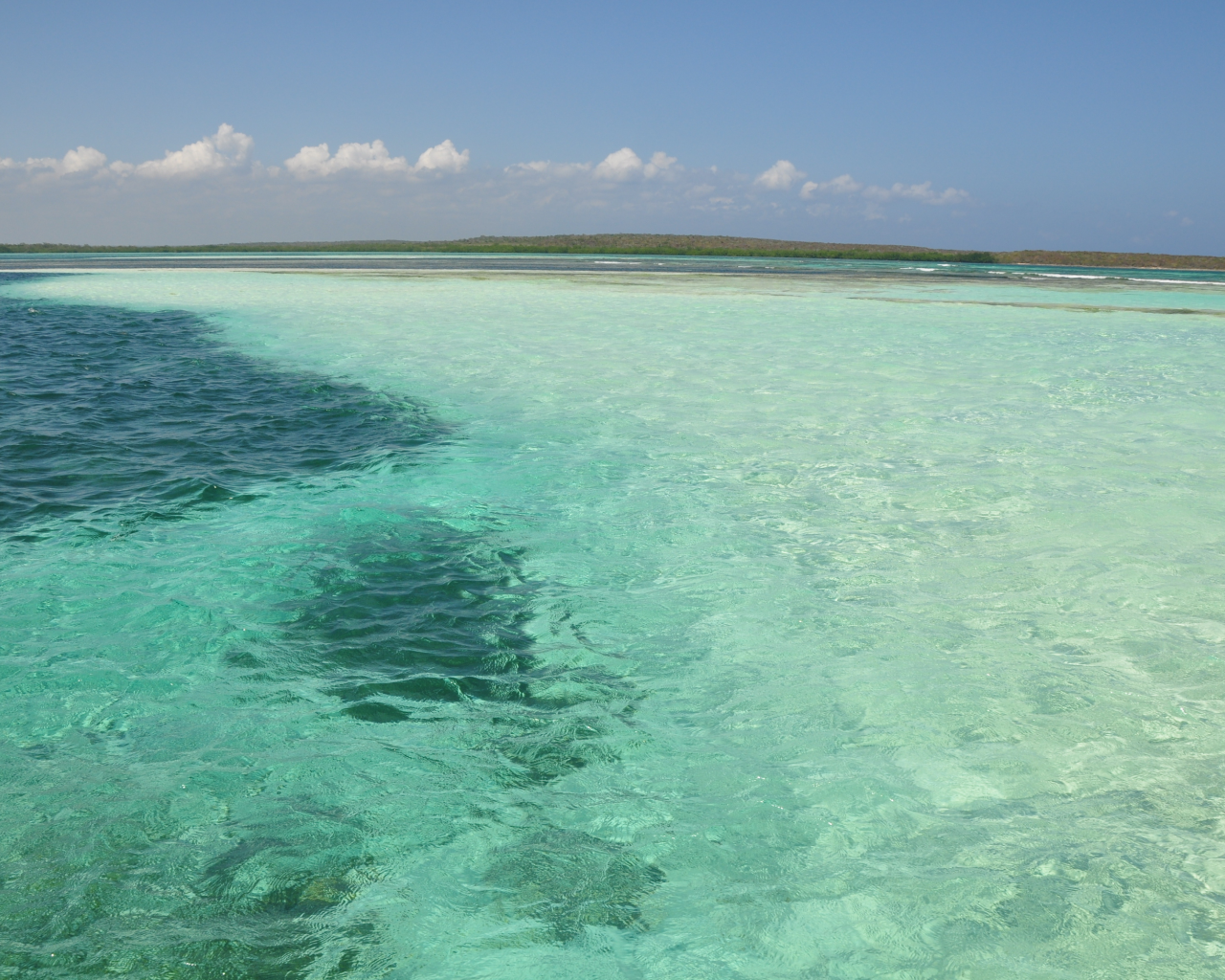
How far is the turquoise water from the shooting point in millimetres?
2727

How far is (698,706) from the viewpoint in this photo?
4.07m

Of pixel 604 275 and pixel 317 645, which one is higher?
pixel 604 275

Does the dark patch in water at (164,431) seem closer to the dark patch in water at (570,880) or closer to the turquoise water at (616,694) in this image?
the turquoise water at (616,694)

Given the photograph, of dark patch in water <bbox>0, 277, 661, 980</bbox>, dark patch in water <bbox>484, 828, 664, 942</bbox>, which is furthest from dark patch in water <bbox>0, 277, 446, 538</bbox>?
dark patch in water <bbox>484, 828, 664, 942</bbox>

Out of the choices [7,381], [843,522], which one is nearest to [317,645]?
[843,522]

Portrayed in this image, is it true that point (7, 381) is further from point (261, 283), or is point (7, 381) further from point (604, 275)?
point (604, 275)

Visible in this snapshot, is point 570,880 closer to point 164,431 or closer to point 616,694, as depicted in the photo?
point 616,694

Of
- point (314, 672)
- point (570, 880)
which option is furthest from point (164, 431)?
point (570, 880)

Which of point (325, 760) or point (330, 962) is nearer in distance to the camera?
point (330, 962)

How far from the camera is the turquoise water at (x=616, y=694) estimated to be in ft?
8.95

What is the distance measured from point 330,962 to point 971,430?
8.60 meters

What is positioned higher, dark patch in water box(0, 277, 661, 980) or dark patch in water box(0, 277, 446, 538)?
dark patch in water box(0, 277, 446, 538)

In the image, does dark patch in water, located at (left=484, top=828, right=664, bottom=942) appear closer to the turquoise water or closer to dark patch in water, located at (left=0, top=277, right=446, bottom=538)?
the turquoise water

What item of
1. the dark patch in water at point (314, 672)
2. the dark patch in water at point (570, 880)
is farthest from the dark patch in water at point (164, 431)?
the dark patch in water at point (570, 880)
